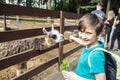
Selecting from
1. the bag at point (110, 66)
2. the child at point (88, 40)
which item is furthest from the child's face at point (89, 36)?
the bag at point (110, 66)

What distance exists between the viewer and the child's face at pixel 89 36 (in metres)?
2.22

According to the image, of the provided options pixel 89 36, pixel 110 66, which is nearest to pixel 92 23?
pixel 89 36

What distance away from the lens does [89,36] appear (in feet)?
7.33

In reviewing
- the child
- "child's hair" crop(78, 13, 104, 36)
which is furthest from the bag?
"child's hair" crop(78, 13, 104, 36)

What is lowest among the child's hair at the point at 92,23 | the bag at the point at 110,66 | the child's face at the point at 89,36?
the bag at the point at 110,66

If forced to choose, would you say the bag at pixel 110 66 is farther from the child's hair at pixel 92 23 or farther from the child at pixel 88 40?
the child's hair at pixel 92 23

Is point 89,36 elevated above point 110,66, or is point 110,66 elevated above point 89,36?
point 89,36

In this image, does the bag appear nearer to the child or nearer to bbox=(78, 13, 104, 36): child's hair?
the child

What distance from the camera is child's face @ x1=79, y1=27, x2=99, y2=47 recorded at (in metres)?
2.22

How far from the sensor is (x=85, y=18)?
7.36 ft

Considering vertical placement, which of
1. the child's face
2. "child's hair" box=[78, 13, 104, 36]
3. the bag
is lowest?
the bag

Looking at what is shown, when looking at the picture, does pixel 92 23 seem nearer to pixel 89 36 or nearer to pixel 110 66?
pixel 89 36

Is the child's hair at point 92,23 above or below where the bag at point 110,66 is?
above

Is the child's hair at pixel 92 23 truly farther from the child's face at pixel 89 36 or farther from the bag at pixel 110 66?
the bag at pixel 110 66
